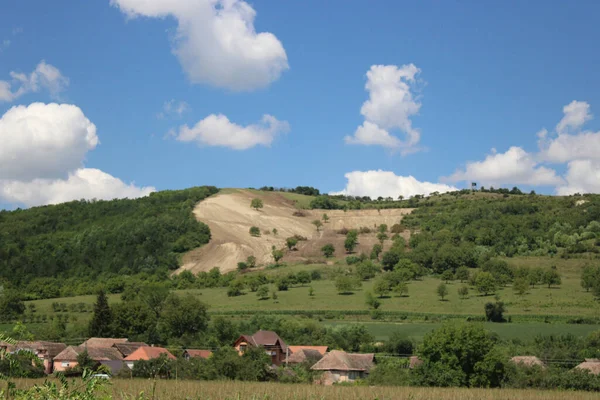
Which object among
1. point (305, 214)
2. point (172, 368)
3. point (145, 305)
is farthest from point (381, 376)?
point (305, 214)

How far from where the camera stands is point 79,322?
8762 centimetres

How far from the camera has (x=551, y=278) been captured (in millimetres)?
106562

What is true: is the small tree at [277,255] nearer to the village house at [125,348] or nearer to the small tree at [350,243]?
the small tree at [350,243]

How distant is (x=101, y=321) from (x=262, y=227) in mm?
83830

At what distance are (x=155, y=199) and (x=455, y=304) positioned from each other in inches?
4553

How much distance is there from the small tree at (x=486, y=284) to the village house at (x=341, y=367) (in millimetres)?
48053

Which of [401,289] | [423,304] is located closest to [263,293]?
[401,289]

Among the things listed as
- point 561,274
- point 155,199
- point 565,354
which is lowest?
point 565,354

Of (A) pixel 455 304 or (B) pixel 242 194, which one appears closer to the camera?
(A) pixel 455 304

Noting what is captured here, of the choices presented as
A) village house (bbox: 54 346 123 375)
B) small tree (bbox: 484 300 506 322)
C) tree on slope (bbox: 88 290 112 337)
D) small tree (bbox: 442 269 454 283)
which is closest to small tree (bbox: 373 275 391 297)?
small tree (bbox: 442 269 454 283)

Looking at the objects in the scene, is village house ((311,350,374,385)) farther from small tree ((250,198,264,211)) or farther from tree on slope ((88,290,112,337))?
small tree ((250,198,264,211))

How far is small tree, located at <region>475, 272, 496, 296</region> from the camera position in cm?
10356

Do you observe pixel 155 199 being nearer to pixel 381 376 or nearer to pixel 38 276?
pixel 38 276

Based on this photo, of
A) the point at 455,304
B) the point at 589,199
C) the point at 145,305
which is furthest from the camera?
the point at 589,199
